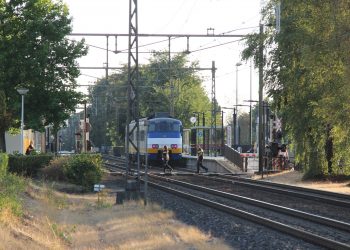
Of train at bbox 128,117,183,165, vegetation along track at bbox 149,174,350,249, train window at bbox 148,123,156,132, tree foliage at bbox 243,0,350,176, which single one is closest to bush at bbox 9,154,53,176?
vegetation along track at bbox 149,174,350,249

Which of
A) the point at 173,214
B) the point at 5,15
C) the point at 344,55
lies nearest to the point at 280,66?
the point at 344,55

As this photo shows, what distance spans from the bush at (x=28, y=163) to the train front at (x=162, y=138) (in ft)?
56.8

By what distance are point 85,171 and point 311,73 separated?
10925 millimetres

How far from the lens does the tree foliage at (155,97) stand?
288 feet

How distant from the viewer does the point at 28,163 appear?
31.5 meters

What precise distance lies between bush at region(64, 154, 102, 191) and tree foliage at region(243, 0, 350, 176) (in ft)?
31.0

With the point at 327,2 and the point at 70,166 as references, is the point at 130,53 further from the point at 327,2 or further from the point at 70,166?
the point at 327,2

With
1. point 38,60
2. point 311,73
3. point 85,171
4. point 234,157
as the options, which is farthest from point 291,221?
point 234,157

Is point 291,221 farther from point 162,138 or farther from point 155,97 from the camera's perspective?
point 155,97

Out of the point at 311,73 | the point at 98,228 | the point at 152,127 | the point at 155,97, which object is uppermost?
the point at 155,97

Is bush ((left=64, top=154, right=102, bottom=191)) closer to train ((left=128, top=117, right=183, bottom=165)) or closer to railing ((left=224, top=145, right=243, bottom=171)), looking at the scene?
railing ((left=224, top=145, right=243, bottom=171))

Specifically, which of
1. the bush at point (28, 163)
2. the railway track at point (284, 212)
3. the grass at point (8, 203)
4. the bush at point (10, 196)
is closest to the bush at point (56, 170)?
the bush at point (28, 163)

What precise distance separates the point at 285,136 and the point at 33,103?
46.1 feet

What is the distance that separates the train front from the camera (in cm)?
4878
